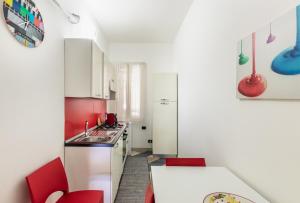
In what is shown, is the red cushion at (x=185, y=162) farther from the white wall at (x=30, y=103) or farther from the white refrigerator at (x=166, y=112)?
the white refrigerator at (x=166, y=112)

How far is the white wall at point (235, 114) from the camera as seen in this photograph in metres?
1.06

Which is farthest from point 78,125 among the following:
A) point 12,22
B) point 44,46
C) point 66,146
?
point 12,22

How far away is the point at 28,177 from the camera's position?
1.42m

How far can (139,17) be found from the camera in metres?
3.48

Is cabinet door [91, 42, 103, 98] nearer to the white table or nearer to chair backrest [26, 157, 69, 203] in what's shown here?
chair backrest [26, 157, 69, 203]

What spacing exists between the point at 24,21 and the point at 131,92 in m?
3.55

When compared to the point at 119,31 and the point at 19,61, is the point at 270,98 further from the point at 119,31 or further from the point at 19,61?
the point at 119,31

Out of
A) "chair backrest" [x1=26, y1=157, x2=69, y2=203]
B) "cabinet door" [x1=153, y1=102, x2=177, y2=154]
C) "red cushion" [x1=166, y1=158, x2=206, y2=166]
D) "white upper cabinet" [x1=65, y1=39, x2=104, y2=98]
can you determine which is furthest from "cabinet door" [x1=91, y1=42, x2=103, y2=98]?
"cabinet door" [x1=153, y1=102, x2=177, y2=154]

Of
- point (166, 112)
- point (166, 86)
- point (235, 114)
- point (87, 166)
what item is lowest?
point (87, 166)

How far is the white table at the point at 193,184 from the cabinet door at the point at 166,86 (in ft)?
9.08

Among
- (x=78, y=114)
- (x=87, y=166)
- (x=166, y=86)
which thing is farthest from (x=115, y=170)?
(x=166, y=86)

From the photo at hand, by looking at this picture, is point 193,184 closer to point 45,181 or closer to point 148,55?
point 45,181

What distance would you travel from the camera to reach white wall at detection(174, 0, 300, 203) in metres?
1.06

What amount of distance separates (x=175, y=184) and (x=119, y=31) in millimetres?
3683
